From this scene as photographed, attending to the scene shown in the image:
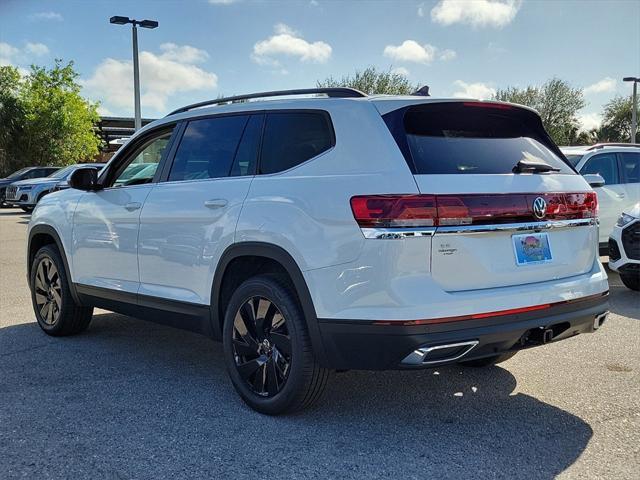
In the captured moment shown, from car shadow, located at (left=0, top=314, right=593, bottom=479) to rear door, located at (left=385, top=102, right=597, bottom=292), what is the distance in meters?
0.86

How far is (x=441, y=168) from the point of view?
10.9ft

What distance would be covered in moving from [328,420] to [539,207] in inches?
66.8

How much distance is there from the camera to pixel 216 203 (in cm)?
403

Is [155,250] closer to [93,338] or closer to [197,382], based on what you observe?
[197,382]

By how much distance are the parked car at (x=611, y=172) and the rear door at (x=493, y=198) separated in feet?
17.6

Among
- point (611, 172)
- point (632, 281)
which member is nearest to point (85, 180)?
point (632, 281)

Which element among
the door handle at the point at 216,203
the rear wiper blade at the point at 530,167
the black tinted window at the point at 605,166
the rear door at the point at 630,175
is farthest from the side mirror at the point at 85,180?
the rear door at the point at 630,175

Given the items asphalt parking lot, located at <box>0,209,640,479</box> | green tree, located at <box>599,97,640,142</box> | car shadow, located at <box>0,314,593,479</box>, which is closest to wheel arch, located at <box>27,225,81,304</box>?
asphalt parking lot, located at <box>0,209,640,479</box>

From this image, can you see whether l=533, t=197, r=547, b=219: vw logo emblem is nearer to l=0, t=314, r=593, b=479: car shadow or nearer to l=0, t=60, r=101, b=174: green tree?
l=0, t=314, r=593, b=479: car shadow

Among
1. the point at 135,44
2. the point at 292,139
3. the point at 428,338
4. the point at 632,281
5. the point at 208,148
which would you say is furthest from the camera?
the point at 135,44

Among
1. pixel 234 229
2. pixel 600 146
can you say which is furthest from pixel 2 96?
pixel 234 229

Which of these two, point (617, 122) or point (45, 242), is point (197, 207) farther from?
point (617, 122)

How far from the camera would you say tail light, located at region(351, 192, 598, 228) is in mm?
3125

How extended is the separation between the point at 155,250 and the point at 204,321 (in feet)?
2.28
